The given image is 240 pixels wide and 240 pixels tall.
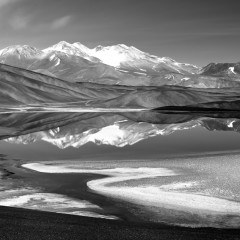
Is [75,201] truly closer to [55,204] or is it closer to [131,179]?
[55,204]

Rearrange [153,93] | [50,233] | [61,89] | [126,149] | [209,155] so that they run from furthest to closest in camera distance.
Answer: [61,89], [153,93], [126,149], [209,155], [50,233]

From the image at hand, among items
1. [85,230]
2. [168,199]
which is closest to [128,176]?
[168,199]

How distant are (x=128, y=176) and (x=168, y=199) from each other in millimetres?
5312

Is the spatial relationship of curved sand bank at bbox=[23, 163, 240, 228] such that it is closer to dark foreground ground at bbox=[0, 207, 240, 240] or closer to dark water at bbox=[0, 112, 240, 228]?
dark water at bbox=[0, 112, 240, 228]

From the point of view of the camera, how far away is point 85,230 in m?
14.1

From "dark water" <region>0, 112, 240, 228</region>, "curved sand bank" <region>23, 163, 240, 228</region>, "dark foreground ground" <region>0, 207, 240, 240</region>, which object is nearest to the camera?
"dark foreground ground" <region>0, 207, 240, 240</region>

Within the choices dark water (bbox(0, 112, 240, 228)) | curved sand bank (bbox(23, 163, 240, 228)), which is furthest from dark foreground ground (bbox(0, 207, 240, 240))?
curved sand bank (bbox(23, 163, 240, 228))

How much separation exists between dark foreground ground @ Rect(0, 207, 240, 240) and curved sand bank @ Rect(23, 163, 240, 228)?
1.73m

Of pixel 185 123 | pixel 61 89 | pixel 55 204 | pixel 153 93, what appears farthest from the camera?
pixel 61 89

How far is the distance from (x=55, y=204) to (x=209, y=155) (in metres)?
16.0

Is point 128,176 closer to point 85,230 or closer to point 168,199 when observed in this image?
point 168,199

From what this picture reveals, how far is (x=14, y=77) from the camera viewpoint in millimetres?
187625

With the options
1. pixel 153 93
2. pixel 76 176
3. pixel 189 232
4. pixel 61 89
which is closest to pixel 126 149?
pixel 76 176

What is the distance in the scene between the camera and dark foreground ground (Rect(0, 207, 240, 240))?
13.5 meters
